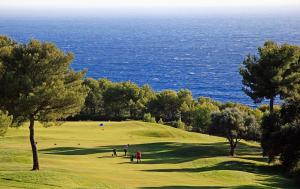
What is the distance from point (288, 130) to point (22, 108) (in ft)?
81.2

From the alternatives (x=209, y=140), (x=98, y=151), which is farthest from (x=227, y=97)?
(x=98, y=151)

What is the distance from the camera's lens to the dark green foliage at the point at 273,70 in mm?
61156

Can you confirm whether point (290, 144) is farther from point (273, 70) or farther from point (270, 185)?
point (273, 70)

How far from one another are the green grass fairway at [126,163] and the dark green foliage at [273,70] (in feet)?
28.2

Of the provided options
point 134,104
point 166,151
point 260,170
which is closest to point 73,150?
point 166,151

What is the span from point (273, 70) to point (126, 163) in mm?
24287

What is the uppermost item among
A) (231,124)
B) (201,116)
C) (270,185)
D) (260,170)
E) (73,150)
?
(201,116)

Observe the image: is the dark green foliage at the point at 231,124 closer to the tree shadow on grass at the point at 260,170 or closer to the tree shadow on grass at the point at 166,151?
the tree shadow on grass at the point at 166,151

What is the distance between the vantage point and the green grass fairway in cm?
3503

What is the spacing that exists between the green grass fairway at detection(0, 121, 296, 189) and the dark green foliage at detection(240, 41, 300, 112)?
28.2 ft

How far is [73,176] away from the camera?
116 feet

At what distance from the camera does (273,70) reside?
6097 centimetres

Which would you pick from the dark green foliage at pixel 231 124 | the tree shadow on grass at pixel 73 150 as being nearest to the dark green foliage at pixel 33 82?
the tree shadow on grass at pixel 73 150

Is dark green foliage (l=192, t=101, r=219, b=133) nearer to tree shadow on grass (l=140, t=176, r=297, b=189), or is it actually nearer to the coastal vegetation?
the coastal vegetation
